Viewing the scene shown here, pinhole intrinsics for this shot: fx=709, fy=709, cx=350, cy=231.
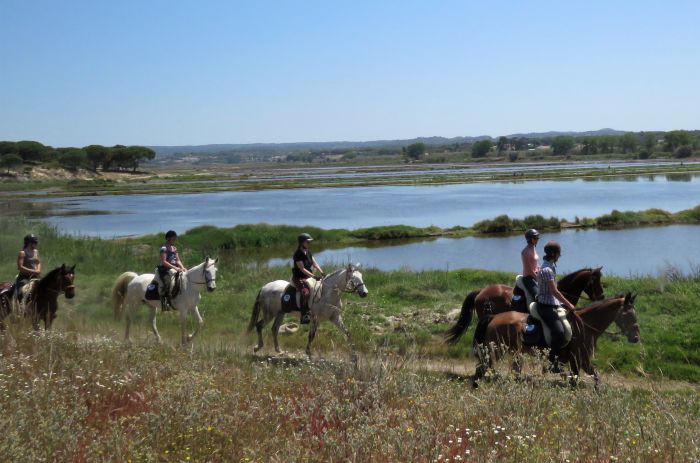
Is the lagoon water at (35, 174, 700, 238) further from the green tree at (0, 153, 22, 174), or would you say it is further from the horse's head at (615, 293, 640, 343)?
the green tree at (0, 153, 22, 174)

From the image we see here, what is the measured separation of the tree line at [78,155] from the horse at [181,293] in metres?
99.6

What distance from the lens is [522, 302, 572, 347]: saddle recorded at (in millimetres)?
9812

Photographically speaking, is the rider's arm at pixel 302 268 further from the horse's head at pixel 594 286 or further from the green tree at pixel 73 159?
the green tree at pixel 73 159

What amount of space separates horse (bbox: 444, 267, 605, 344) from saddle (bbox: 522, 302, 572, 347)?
71.8 inches

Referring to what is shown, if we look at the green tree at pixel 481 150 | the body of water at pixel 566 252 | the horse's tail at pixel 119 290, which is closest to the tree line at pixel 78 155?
the body of water at pixel 566 252

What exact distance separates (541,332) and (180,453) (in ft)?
19.8

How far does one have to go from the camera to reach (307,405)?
20.8 ft

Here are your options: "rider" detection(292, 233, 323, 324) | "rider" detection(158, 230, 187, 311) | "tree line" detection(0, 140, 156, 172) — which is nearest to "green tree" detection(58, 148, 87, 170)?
"tree line" detection(0, 140, 156, 172)

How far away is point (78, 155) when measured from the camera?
116 m

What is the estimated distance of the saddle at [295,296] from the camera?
1312cm

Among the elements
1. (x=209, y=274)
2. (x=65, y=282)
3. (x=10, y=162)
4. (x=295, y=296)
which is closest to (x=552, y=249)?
(x=295, y=296)

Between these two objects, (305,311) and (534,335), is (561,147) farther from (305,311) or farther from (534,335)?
(534,335)

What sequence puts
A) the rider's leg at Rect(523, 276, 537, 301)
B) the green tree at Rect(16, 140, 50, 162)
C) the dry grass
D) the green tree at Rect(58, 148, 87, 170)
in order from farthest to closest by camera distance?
the green tree at Rect(16, 140, 50, 162) < the green tree at Rect(58, 148, 87, 170) < the rider's leg at Rect(523, 276, 537, 301) < the dry grass

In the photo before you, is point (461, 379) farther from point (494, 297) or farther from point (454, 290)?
point (454, 290)
